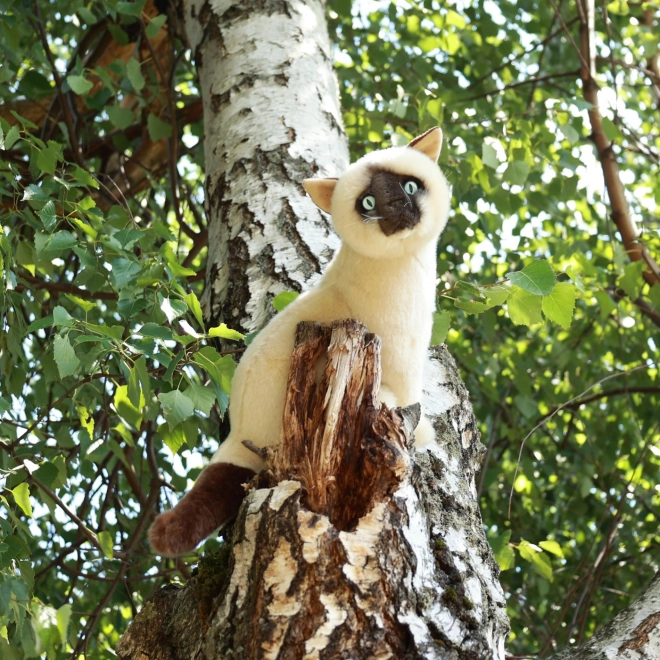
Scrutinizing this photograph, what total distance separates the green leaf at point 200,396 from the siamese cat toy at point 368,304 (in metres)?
0.12

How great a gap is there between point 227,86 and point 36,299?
149 cm

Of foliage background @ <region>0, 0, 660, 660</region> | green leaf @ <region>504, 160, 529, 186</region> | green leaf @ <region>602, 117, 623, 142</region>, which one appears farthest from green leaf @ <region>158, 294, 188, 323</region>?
green leaf @ <region>602, 117, 623, 142</region>

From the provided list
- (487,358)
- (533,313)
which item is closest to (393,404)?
(533,313)

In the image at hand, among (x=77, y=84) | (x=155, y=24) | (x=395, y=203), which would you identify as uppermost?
(x=155, y=24)

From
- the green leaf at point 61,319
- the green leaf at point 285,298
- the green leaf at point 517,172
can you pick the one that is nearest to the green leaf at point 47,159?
the green leaf at point 61,319

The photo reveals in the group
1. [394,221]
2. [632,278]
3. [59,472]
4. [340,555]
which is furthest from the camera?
[632,278]

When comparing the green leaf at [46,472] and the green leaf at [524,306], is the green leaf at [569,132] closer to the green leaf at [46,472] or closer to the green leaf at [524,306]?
the green leaf at [524,306]

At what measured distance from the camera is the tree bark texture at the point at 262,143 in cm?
318

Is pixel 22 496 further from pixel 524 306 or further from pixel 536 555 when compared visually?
pixel 536 555

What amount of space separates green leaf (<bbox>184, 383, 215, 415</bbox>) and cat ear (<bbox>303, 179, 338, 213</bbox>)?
0.77 metres

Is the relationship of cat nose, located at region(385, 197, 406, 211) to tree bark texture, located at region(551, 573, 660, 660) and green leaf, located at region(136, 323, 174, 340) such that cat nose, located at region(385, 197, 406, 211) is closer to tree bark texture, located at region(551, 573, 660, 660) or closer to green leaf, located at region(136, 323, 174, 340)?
green leaf, located at region(136, 323, 174, 340)

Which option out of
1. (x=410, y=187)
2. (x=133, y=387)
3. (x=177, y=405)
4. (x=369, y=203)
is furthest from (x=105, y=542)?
(x=410, y=187)

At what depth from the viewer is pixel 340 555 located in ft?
6.28

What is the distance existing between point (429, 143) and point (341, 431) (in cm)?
118
